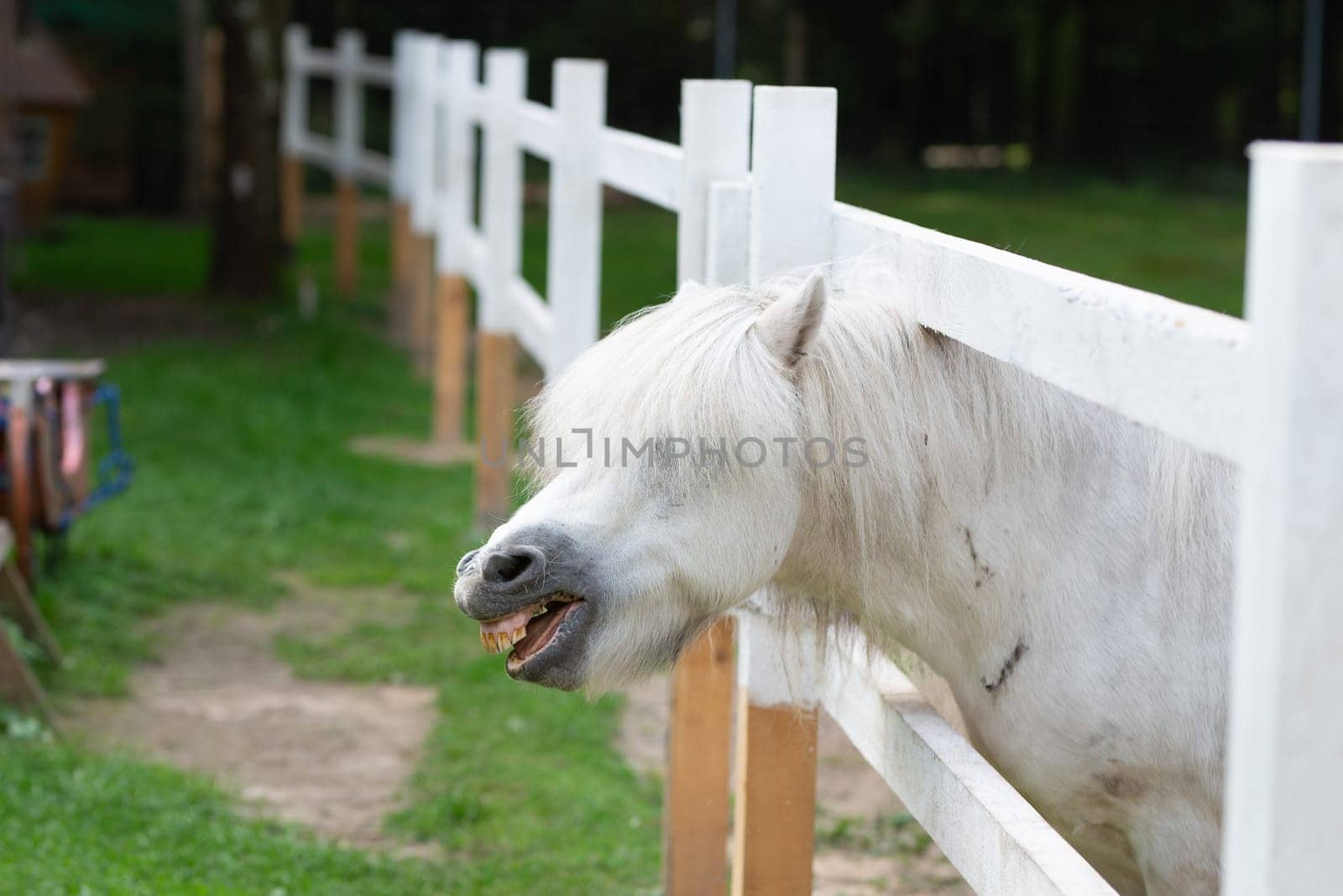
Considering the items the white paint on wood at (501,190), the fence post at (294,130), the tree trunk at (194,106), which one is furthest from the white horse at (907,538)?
the tree trunk at (194,106)

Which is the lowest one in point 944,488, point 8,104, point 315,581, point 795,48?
point 315,581

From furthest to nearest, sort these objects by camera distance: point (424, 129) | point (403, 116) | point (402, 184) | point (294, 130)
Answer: point (294, 130) < point (402, 184) < point (403, 116) < point (424, 129)

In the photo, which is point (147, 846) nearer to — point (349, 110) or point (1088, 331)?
point (1088, 331)

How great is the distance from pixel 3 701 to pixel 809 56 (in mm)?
14653

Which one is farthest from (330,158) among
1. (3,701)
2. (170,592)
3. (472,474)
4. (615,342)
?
(615,342)

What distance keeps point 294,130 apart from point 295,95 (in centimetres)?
30

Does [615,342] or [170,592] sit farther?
[170,592]

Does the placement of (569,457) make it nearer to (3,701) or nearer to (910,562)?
(910,562)

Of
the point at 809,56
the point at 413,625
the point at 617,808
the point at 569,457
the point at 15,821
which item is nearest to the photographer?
the point at 569,457

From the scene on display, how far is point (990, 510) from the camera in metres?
1.86

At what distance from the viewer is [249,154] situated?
32.2 feet

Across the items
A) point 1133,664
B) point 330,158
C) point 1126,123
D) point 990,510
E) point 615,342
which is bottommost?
point 1133,664

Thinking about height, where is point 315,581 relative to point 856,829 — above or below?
above

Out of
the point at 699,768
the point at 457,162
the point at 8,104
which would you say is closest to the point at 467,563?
the point at 699,768
